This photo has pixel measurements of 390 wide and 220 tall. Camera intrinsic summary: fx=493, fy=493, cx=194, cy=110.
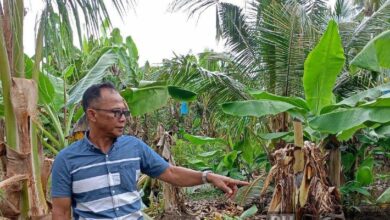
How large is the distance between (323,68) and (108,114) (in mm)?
2744

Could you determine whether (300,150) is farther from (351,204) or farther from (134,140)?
(134,140)

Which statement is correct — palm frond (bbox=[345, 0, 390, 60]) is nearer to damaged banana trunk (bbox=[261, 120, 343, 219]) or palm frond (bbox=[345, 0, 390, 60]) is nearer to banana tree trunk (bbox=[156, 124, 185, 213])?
damaged banana trunk (bbox=[261, 120, 343, 219])

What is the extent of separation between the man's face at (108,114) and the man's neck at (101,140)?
0.13 ft

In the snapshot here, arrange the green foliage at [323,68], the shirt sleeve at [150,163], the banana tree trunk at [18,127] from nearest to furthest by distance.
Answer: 1. the shirt sleeve at [150,163]
2. the banana tree trunk at [18,127]
3. the green foliage at [323,68]

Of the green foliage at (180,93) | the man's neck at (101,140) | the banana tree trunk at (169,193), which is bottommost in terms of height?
the banana tree trunk at (169,193)

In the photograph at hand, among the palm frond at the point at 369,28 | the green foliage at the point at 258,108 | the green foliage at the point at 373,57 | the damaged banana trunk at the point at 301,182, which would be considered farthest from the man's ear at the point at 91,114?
the palm frond at the point at 369,28

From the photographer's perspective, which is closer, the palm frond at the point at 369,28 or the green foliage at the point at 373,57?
the green foliage at the point at 373,57

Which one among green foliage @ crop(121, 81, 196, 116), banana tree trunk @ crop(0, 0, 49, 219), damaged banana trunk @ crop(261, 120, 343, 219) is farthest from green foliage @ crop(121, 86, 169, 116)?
banana tree trunk @ crop(0, 0, 49, 219)

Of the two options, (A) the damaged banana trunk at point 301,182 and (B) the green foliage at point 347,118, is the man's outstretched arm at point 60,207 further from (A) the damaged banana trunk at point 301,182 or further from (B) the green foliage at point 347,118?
(A) the damaged banana trunk at point 301,182

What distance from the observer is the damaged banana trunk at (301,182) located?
180 inches

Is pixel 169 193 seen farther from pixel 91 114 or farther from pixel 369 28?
pixel 91 114

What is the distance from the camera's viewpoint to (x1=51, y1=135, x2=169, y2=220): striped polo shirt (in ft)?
7.64

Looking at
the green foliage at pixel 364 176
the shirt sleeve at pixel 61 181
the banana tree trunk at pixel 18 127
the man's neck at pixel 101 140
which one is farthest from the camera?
the green foliage at pixel 364 176

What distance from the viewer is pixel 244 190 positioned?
577 cm
